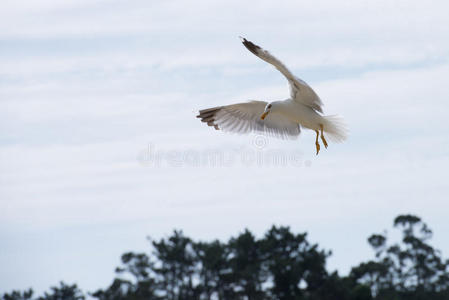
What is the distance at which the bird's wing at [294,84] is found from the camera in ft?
39.7

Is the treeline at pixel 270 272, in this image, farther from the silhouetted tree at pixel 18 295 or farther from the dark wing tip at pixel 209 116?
the dark wing tip at pixel 209 116

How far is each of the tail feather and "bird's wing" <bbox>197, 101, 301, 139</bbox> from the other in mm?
997

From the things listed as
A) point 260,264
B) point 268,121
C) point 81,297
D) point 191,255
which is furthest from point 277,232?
point 268,121

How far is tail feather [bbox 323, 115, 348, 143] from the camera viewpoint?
1322 cm

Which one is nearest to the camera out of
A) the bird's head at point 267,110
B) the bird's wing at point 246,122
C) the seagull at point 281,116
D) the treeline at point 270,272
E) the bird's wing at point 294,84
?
the bird's wing at point 294,84

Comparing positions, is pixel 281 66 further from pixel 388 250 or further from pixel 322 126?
pixel 388 250

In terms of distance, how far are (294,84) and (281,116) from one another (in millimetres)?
1500

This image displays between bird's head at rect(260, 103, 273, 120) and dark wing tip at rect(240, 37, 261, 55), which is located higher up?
dark wing tip at rect(240, 37, 261, 55)

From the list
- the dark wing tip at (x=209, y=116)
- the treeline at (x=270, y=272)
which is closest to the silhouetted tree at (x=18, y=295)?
the treeline at (x=270, y=272)

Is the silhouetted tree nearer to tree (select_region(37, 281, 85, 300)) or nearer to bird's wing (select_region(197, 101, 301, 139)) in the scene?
tree (select_region(37, 281, 85, 300))

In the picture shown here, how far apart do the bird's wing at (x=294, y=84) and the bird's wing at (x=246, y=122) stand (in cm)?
113

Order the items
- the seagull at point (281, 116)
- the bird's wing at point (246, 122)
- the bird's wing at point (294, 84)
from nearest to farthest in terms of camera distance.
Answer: the bird's wing at point (294, 84) → the seagull at point (281, 116) → the bird's wing at point (246, 122)

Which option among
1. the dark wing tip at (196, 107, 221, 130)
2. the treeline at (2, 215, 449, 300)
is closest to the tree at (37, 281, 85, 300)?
the treeline at (2, 215, 449, 300)

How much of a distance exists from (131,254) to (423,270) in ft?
45.4
